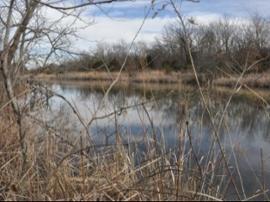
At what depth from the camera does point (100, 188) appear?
2.27 m

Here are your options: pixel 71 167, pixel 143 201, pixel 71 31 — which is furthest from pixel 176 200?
pixel 71 31

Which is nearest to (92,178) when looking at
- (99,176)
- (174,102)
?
(99,176)

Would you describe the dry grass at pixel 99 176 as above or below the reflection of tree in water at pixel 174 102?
below

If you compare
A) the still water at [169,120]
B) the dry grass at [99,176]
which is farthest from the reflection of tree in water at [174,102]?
the dry grass at [99,176]

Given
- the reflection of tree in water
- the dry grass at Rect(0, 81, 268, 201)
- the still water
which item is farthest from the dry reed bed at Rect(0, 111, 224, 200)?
the reflection of tree in water

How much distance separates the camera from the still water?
323 cm

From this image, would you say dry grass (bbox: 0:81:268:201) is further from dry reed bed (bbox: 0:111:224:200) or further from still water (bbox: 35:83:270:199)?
still water (bbox: 35:83:270:199)

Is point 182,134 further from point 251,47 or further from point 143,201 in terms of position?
point 251,47

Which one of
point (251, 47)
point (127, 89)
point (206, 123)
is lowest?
point (206, 123)

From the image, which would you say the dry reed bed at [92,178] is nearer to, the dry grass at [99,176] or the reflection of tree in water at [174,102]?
the dry grass at [99,176]

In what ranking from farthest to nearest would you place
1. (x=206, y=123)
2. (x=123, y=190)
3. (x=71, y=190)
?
(x=206, y=123), (x=71, y=190), (x=123, y=190)

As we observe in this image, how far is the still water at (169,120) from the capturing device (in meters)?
3.23

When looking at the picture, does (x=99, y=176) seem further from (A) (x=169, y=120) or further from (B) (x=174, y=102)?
(A) (x=169, y=120)

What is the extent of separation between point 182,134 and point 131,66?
79cm
